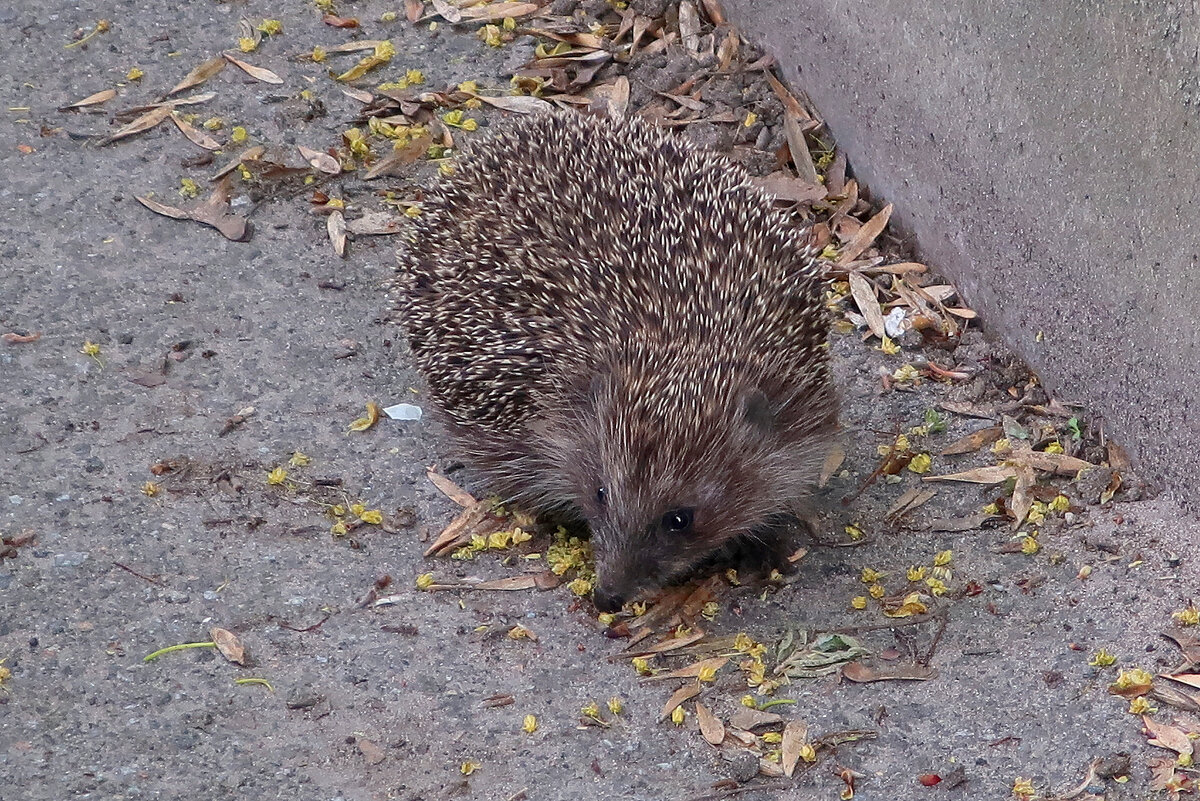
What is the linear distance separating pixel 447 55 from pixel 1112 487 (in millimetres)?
4709

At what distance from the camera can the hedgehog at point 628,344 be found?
17.7 ft

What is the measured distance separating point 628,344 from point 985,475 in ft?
5.59

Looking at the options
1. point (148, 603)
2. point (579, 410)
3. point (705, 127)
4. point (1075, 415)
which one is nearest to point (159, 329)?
point (148, 603)

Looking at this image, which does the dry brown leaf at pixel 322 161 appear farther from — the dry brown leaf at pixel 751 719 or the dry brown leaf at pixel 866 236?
the dry brown leaf at pixel 751 719

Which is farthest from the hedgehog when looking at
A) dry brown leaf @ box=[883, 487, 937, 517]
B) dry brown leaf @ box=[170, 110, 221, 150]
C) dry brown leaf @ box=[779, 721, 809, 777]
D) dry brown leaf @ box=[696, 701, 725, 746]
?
dry brown leaf @ box=[170, 110, 221, 150]

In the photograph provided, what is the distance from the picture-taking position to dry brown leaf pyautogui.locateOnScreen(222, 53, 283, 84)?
8.48m

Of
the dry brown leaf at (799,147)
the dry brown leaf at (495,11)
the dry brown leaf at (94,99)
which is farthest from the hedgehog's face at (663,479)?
the dry brown leaf at (94,99)

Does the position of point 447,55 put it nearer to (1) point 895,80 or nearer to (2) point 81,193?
(2) point 81,193

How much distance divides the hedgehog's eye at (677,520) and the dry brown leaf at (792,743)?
86cm

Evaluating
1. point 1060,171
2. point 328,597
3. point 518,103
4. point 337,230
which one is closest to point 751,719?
point 328,597

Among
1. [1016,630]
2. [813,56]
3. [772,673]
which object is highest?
[813,56]

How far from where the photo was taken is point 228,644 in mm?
5203

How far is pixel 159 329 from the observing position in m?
6.86

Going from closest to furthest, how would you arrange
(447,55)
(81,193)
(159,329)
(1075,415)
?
(1075,415)
(159,329)
(81,193)
(447,55)
